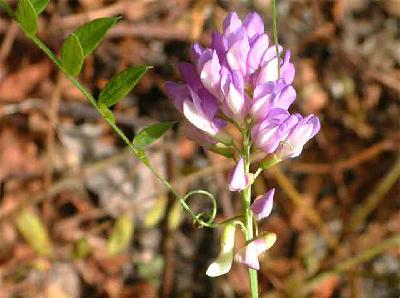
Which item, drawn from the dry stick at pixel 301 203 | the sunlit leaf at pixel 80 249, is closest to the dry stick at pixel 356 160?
the dry stick at pixel 301 203

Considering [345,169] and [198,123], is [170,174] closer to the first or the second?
[345,169]

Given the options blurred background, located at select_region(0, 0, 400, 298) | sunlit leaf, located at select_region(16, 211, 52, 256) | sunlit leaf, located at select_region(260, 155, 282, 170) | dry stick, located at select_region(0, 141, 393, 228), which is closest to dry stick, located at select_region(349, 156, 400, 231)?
blurred background, located at select_region(0, 0, 400, 298)

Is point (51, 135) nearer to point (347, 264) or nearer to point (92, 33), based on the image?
point (347, 264)

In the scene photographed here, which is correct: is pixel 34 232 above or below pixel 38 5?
below

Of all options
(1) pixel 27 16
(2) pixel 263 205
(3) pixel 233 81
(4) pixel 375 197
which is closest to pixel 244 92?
(3) pixel 233 81

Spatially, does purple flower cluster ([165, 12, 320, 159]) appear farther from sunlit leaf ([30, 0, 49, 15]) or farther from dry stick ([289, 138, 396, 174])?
dry stick ([289, 138, 396, 174])

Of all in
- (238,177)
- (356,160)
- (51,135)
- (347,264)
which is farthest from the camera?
(356,160)

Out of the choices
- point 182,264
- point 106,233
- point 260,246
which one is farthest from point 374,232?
point 260,246
